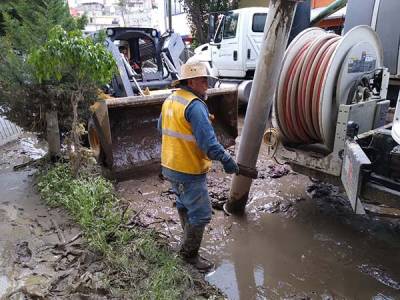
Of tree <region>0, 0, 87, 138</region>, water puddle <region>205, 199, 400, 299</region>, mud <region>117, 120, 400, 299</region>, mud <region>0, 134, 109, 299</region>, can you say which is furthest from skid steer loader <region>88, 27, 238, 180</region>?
water puddle <region>205, 199, 400, 299</region>

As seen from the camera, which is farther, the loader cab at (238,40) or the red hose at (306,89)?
the loader cab at (238,40)

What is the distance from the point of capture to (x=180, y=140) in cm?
311

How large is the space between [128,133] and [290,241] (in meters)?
2.93

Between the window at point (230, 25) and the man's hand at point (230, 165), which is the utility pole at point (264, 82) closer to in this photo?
the man's hand at point (230, 165)

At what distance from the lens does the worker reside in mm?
2992

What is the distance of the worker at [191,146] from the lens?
2992mm

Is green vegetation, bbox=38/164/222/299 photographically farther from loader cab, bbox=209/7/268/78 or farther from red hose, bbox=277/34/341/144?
loader cab, bbox=209/7/268/78

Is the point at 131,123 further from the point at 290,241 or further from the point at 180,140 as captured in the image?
the point at 290,241

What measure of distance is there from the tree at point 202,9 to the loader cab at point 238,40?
27.5 ft

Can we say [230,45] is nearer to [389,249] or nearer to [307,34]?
[307,34]

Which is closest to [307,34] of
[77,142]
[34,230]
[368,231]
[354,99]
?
[354,99]

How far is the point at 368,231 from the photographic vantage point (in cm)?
407

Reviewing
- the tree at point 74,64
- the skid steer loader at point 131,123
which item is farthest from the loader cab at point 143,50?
the tree at point 74,64

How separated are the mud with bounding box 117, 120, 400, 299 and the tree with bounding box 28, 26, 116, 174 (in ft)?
4.71
